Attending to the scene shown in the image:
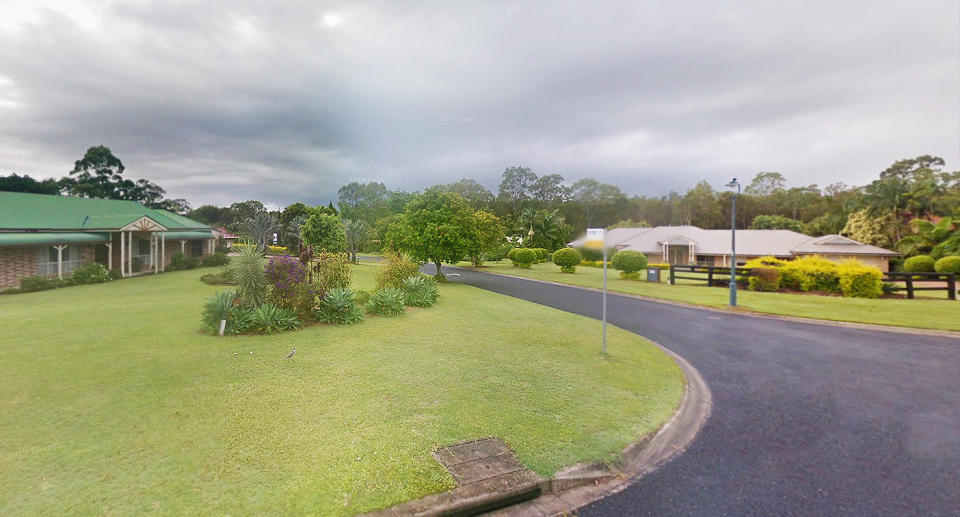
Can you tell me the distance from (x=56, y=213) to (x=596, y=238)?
2980 centimetres

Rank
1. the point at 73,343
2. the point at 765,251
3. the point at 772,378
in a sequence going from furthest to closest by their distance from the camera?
the point at 765,251 < the point at 73,343 < the point at 772,378

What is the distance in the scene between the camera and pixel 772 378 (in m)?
6.88

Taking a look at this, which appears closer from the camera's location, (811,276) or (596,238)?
(596,238)

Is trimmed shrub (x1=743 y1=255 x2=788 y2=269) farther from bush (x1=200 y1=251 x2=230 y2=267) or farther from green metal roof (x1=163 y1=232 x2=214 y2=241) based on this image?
green metal roof (x1=163 y1=232 x2=214 y2=241)

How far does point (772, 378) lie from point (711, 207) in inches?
2652

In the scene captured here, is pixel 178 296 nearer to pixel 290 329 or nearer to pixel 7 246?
pixel 290 329

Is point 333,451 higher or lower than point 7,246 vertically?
lower

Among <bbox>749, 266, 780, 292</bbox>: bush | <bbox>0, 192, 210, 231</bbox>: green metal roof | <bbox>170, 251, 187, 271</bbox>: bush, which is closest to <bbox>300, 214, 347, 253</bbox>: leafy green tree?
<bbox>170, 251, 187, 271</bbox>: bush

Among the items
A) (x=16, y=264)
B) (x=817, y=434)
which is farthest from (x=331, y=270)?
(x=16, y=264)

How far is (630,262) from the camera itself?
25.8m

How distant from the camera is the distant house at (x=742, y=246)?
3181cm

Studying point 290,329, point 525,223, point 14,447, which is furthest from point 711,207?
point 14,447

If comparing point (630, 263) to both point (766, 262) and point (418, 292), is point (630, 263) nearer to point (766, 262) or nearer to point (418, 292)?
point (766, 262)

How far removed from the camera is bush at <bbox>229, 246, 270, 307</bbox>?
9391mm
